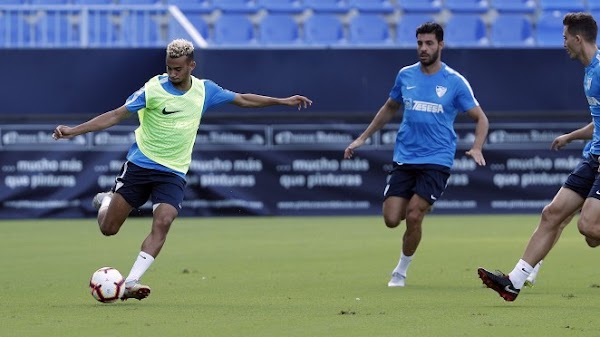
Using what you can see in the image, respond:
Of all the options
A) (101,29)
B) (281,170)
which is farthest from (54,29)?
(281,170)

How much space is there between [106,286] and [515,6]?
18453 millimetres

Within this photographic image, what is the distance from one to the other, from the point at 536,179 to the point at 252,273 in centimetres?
1103

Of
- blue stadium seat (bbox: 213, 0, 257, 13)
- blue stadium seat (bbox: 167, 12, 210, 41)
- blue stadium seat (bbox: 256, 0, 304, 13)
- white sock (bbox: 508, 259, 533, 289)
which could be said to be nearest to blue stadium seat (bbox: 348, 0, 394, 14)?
blue stadium seat (bbox: 256, 0, 304, 13)

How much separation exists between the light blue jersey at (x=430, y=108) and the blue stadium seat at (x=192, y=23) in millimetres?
11439

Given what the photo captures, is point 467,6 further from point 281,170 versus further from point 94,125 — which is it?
point 94,125

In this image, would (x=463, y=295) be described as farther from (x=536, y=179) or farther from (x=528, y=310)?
(x=536, y=179)

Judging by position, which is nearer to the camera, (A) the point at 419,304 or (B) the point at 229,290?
(A) the point at 419,304

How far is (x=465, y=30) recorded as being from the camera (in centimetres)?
2555

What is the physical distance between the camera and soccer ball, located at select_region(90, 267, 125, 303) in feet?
31.8

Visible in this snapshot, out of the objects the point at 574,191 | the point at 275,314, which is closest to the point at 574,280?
the point at 574,191

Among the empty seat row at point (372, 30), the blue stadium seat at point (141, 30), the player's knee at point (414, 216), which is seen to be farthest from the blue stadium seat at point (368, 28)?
the player's knee at point (414, 216)

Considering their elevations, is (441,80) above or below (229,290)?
above

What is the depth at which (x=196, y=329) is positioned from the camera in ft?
26.7

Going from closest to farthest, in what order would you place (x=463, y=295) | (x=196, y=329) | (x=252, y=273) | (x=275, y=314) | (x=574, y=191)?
(x=196, y=329) → (x=275, y=314) → (x=574, y=191) → (x=463, y=295) → (x=252, y=273)
